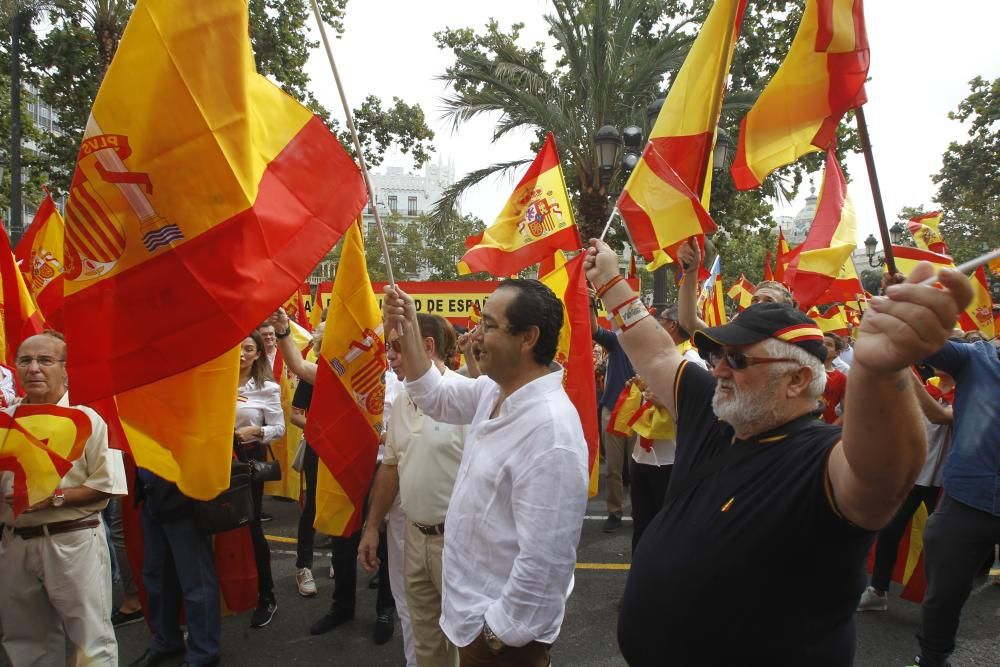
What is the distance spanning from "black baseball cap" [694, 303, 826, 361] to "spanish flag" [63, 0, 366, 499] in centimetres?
148

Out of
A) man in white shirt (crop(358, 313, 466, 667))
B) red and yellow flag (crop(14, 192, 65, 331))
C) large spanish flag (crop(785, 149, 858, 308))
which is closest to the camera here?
man in white shirt (crop(358, 313, 466, 667))

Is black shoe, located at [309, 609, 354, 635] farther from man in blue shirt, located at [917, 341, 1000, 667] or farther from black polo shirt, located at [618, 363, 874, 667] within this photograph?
man in blue shirt, located at [917, 341, 1000, 667]

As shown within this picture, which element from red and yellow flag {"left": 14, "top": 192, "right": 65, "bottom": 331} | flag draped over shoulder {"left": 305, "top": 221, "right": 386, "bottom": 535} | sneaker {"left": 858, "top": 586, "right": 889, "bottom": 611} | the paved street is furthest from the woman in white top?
sneaker {"left": 858, "top": 586, "right": 889, "bottom": 611}

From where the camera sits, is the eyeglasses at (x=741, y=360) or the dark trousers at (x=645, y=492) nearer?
the eyeglasses at (x=741, y=360)

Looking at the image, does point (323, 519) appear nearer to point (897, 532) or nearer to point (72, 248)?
point (72, 248)

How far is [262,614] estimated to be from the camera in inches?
179

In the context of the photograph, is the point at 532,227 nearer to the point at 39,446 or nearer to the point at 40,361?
the point at 40,361

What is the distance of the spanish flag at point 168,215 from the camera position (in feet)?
7.72

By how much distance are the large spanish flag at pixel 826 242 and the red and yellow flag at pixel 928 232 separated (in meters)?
2.02

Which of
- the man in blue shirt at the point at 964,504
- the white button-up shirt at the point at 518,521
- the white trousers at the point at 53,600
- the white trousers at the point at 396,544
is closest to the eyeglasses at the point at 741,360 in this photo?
the white button-up shirt at the point at 518,521

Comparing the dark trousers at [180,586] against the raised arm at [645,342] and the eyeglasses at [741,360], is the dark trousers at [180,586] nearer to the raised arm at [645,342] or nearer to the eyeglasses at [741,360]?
the raised arm at [645,342]

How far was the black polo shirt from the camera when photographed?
1670 millimetres

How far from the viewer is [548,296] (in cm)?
256

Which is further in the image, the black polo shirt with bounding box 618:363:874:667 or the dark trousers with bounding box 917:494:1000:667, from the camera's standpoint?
the dark trousers with bounding box 917:494:1000:667
